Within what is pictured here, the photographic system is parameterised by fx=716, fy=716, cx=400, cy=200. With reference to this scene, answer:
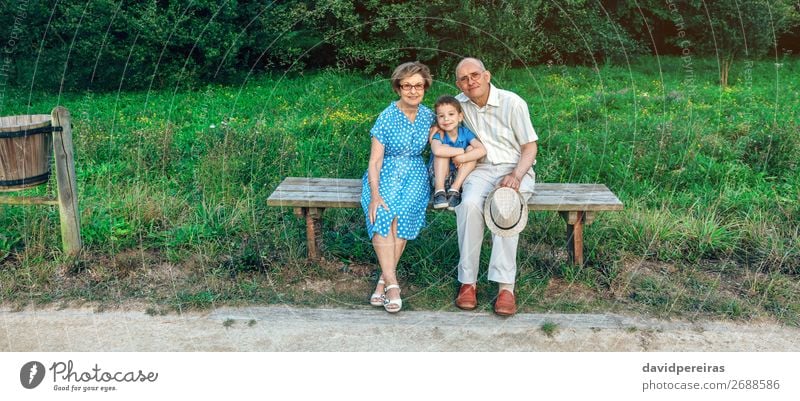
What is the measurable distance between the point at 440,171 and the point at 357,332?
114 centimetres

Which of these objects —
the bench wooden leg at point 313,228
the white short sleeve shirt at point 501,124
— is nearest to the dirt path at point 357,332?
the bench wooden leg at point 313,228

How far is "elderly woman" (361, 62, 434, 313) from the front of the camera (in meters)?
4.00

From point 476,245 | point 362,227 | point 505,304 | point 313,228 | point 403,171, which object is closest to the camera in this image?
point 505,304

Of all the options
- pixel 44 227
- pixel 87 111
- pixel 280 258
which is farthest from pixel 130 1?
pixel 280 258

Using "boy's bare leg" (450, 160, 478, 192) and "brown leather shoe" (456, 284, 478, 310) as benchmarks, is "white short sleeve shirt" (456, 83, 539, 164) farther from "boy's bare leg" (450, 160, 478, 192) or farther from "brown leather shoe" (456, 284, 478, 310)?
"brown leather shoe" (456, 284, 478, 310)

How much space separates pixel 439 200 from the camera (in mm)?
Answer: 4133

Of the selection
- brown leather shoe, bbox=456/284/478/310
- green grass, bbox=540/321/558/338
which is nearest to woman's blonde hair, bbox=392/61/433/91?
brown leather shoe, bbox=456/284/478/310

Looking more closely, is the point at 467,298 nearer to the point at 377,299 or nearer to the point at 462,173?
the point at 377,299

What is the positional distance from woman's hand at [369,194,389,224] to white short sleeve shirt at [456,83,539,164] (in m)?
0.76

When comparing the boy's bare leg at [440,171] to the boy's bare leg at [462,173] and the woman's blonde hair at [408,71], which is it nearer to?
the boy's bare leg at [462,173]

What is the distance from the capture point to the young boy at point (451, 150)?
4215 millimetres

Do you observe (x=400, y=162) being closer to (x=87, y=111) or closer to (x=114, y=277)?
(x=114, y=277)

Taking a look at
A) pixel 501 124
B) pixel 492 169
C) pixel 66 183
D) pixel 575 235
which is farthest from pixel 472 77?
pixel 66 183

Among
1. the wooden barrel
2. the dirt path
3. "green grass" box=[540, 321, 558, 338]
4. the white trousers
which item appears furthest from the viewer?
the wooden barrel
